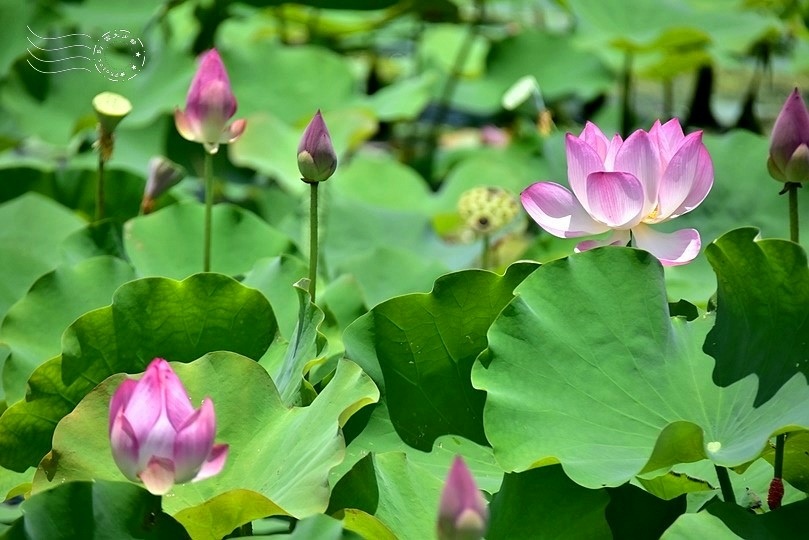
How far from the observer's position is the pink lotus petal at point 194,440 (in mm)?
742

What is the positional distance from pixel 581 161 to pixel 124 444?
0.45m

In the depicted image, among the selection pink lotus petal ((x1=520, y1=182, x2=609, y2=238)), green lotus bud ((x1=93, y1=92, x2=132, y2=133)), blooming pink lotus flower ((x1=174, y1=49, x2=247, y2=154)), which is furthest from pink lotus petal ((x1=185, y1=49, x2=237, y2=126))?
pink lotus petal ((x1=520, y1=182, x2=609, y2=238))

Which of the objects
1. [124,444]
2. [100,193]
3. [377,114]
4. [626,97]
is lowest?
[626,97]

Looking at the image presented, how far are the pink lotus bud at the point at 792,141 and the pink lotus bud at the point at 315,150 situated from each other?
1.34 feet

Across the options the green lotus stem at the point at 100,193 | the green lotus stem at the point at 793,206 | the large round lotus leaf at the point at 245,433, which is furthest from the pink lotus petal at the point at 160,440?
the green lotus stem at the point at 100,193

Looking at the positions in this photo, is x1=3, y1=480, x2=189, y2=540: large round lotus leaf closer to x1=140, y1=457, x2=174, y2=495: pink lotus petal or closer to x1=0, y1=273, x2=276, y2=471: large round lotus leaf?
x1=140, y1=457, x2=174, y2=495: pink lotus petal


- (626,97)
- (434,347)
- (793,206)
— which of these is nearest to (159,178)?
(434,347)

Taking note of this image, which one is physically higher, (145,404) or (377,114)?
(145,404)

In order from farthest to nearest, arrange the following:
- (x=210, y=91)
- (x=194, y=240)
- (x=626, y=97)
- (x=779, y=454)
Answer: (x=626, y=97) → (x=194, y=240) → (x=210, y=91) → (x=779, y=454)

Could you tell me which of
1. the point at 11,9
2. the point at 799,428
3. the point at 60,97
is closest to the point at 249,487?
the point at 799,428

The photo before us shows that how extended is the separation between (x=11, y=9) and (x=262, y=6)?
553mm

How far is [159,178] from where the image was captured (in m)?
1.48

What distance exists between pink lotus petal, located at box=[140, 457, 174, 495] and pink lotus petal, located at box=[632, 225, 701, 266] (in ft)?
1.54

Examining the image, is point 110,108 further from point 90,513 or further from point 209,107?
point 90,513
